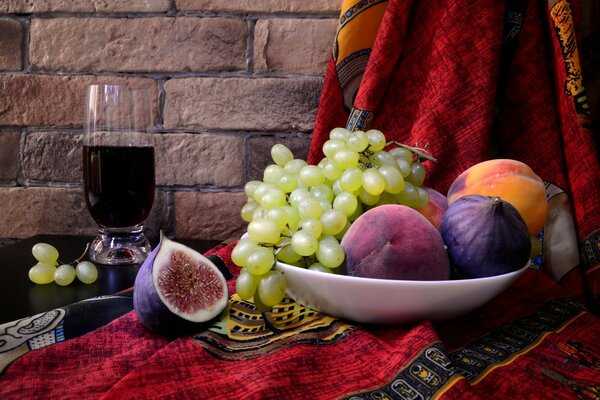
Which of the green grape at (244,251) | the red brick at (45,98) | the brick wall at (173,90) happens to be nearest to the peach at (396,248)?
the green grape at (244,251)

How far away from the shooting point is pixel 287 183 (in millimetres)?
739

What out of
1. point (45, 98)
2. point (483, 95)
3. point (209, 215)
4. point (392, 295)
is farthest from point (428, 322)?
point (45, 98)

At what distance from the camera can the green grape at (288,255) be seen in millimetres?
651

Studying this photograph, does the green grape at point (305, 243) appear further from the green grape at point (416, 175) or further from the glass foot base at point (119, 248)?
the glass foot base at point (119, 248)

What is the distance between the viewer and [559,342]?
0.59 metres

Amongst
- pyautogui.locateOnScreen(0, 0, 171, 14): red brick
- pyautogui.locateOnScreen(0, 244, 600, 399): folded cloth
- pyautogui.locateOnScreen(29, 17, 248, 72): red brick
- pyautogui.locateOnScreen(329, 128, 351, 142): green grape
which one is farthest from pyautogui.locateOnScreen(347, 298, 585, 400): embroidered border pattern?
pyautogui.locateOnScreen(0, 0, 171, 14): red brick

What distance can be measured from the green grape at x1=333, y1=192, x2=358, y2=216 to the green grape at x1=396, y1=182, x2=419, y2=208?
7cm

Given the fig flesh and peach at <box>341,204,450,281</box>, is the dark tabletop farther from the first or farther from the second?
peach at <box>341,204,450,281</box>

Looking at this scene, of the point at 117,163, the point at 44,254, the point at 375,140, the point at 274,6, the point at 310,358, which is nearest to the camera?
the point at 310,358

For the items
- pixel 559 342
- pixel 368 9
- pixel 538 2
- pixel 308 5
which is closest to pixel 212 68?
pixel 308 5

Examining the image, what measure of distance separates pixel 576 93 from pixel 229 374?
0.73 meters

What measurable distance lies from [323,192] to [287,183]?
0.06 m

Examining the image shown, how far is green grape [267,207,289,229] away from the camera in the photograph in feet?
2.14

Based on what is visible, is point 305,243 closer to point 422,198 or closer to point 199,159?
point 422,198
